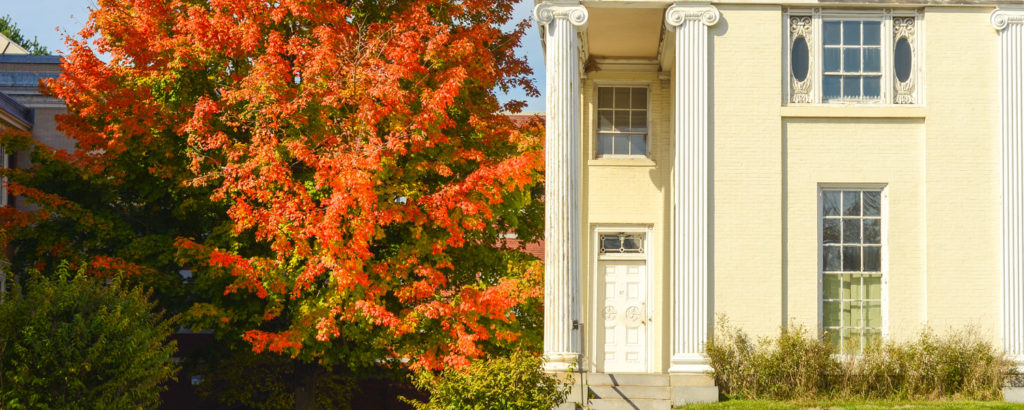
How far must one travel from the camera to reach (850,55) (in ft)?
63.0

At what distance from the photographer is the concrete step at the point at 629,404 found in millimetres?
17891

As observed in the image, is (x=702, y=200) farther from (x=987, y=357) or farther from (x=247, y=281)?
(x=247, y=281)

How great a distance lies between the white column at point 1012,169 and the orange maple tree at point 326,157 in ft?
24.6

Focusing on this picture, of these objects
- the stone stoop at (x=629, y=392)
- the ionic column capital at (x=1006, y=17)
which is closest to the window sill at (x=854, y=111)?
the ionic column capital at (x=1006, y=17)

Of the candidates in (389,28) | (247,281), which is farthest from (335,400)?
(389,28)

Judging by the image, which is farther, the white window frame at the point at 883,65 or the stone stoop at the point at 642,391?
the white window frame at the point at 883,65

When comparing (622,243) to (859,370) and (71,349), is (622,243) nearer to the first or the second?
(859,370)

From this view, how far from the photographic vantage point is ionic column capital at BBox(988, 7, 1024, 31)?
18.9m

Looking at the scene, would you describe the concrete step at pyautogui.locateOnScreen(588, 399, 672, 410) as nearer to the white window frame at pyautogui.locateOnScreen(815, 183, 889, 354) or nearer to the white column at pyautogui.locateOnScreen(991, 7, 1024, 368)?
the white window frame at pyautogui.locateOnScreen(815, 183, 889, 354)

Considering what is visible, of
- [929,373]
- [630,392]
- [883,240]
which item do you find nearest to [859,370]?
[929,373]

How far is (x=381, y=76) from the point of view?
20141 mm

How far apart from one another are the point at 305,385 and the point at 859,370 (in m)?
10.5

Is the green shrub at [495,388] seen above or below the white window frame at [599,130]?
below

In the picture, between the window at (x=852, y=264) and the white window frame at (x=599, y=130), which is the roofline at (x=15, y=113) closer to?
the white window frame at (x=599, y=130)
